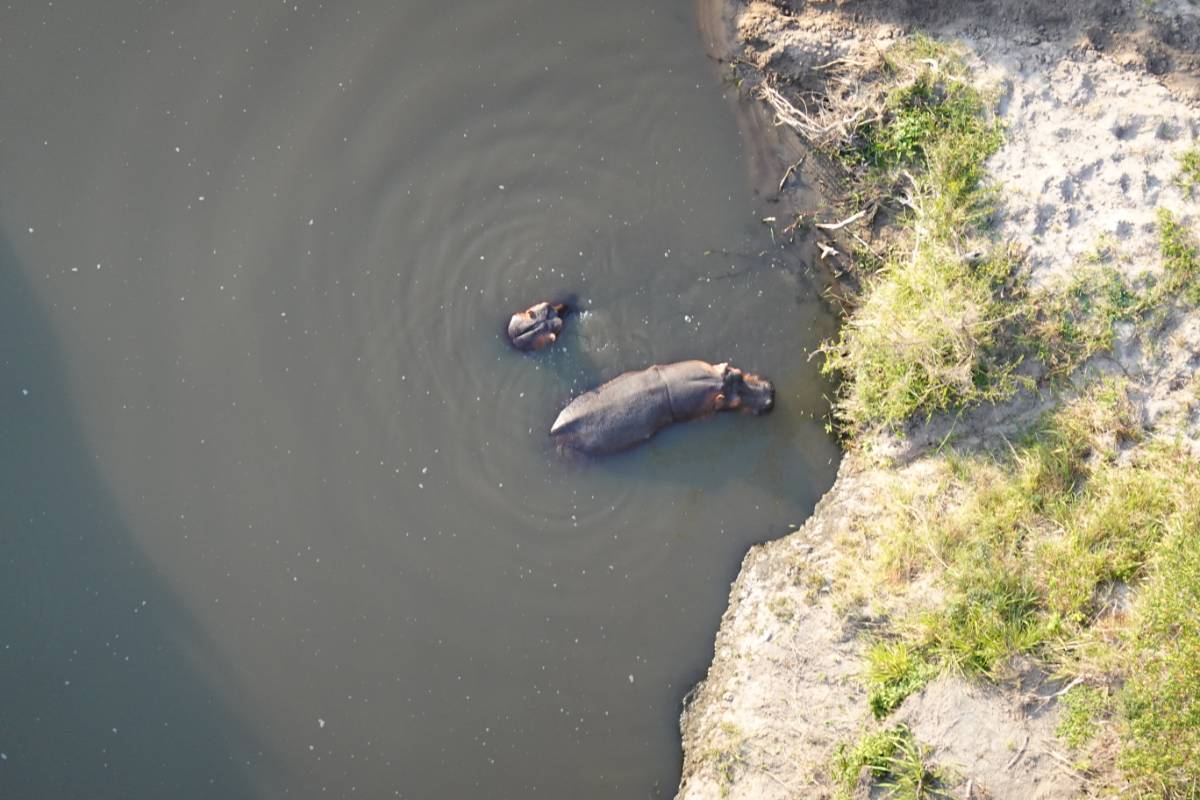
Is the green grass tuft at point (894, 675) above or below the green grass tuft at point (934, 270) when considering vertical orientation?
below

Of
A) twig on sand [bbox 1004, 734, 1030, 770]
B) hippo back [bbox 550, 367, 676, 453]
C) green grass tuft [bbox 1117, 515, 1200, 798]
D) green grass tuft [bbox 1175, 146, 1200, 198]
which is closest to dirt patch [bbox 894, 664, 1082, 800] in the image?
twig on sand [bbox 1004, 734, 1030, 770]

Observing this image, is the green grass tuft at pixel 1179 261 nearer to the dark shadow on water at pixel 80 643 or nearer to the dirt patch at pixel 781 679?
the dirt patch at pixel 781 679

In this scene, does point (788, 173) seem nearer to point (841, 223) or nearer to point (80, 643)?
point (841, 223)

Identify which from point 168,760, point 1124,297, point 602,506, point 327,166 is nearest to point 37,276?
point 327,166

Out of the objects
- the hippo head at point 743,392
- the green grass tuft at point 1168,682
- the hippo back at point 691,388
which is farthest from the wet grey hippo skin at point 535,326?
the green grass tuft at point 1168,682

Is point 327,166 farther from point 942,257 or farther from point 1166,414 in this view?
point 1166,414

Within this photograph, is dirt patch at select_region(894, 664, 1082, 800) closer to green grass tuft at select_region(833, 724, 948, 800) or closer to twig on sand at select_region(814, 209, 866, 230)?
green grass tuft at select_region(833, 724, 948, 800)
